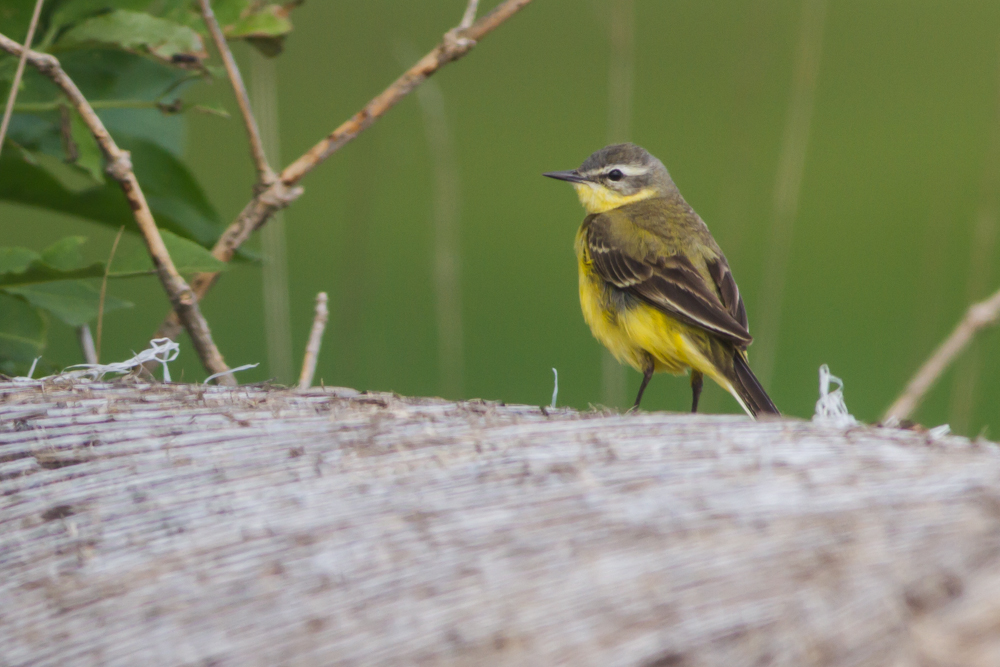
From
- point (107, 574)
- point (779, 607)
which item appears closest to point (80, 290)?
point (107, 574)

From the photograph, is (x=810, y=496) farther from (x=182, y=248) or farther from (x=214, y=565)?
(x=182, y=248)

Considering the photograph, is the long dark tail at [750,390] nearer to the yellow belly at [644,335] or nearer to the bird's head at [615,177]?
the yellow belly at [644,335]

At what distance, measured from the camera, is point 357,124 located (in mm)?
1887

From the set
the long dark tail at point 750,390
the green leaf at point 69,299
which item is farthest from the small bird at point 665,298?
the green leaf at point 69,299

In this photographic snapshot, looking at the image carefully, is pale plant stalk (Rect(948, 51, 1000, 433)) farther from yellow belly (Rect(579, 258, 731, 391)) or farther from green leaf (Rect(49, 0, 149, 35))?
green leaf (Rect(49, 0, 149, 35))

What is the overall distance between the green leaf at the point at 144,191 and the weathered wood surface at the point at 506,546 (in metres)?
0.93

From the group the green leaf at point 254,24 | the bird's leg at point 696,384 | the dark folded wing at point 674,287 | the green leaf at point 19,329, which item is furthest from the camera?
the bird's leg at point 696,384

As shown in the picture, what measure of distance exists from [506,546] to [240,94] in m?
1.21

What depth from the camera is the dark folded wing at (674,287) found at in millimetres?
2105

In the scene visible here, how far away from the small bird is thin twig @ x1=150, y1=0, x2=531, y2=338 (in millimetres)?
659

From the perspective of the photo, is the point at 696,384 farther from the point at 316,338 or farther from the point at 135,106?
the point at 135,106

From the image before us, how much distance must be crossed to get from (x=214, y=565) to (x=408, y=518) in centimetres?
19

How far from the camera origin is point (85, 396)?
1.30 metres

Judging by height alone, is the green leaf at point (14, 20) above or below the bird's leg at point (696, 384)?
above
